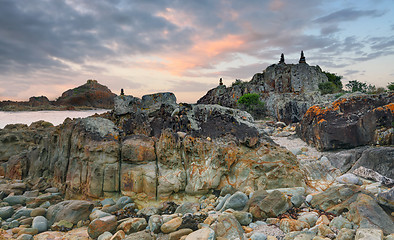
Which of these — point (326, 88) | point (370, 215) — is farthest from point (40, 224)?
point (326, 88)

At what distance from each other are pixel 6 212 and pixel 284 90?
44.2 metres

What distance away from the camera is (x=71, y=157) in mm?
7645

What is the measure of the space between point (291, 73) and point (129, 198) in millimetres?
42606

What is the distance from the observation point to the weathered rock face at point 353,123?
1017 centimetres

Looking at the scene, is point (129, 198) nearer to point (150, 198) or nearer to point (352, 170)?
point (150, 198)

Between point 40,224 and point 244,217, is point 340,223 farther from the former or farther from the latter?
point 40,224

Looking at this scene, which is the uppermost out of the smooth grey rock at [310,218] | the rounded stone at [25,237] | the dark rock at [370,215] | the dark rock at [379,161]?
the dark rock at [379,161]

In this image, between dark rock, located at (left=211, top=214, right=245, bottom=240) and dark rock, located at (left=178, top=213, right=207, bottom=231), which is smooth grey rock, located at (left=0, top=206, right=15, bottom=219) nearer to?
dark rock, located at (left=178, top=213, right=207, bottom=231)

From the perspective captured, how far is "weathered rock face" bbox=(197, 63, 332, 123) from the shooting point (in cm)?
3195

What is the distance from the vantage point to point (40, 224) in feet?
17.8

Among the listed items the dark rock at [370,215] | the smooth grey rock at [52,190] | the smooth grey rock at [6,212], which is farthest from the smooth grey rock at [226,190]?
the smooth grey rock at [6,212]

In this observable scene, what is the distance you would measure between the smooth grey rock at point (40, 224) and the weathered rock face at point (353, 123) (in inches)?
481

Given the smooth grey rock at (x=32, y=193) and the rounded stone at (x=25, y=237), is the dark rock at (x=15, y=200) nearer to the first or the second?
the smooth grey rock at (x=32, y=193)

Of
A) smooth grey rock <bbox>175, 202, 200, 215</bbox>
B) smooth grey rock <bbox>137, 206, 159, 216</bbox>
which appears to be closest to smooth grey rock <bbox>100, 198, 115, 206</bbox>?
smooth grey rock <bbox>137, 206, 159, 216</bbox>
